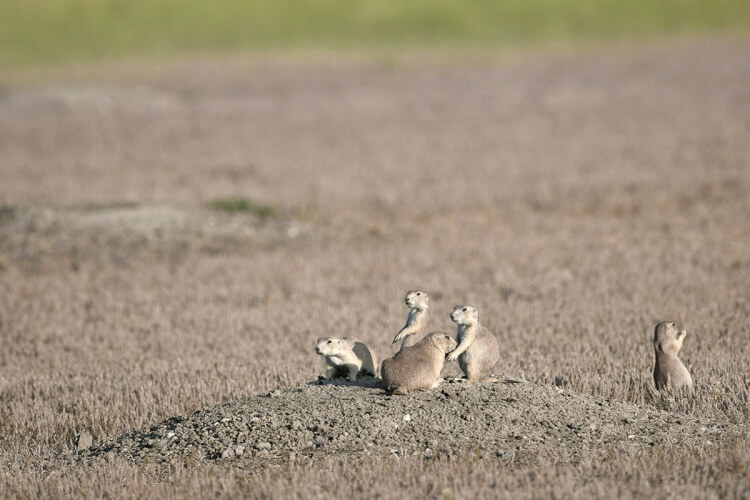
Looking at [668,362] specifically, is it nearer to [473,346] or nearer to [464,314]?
[473,346]

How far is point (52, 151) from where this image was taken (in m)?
25.1

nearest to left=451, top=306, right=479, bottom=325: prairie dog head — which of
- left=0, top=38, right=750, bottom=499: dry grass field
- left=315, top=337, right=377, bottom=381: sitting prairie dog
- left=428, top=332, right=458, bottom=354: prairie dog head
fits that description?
left=428, top=332, right=458, bottom=354: prairie dog head

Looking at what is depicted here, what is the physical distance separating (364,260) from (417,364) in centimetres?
759

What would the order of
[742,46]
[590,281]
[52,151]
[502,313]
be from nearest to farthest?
[502,313] < [590,281] < [52,151] < [742,46]

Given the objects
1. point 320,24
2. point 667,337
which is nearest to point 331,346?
point 667,337

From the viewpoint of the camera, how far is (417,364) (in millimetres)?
6227

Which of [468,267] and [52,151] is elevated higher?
[52,151]

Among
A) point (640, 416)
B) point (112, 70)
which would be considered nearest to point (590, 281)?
point (640, 416)

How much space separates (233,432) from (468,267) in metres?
7.42

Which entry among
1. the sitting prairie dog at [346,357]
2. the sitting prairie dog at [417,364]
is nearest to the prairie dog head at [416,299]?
the sitting prairie dog at [417,364]

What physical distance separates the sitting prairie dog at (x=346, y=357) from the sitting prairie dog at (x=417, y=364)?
0.40 m

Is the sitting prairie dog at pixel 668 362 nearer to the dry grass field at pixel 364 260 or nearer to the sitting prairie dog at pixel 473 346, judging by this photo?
the dry grass field at pixel 364 260

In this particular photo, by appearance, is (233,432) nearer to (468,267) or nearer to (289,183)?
(468,267)

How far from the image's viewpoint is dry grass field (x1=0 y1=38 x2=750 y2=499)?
18.8ft
